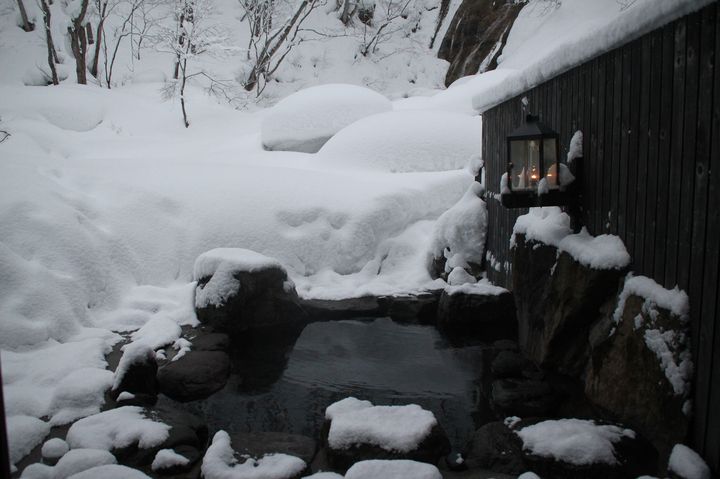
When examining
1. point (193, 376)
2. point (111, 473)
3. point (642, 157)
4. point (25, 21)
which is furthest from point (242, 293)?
point (25, 21)

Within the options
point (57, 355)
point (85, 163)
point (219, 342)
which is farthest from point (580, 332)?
point (85, 163)

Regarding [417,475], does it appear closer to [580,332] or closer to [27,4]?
[580,332]

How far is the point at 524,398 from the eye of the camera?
4223 millimetres

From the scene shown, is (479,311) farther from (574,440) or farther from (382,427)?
(574,440)

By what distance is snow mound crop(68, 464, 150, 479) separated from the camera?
10.4 ft

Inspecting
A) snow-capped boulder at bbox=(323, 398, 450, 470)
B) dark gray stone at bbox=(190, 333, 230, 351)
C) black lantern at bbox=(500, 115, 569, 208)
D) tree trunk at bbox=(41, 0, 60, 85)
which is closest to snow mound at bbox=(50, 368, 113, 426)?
dark gray stone at bbox=(190, 333, 230, 351)

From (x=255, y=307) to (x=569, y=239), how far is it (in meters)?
3.49

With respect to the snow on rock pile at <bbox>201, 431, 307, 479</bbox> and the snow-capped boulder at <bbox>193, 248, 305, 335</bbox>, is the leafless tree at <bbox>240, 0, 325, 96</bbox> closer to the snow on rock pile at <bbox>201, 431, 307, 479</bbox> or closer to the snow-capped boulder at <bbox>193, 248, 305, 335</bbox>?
the snow-capped boulder at <bbox>193, 248, 305, 335</bbox>

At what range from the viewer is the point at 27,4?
21031 millimetres

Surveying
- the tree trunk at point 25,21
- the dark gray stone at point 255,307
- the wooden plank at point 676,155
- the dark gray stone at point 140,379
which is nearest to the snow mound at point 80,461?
the dark gray stone at point 140,379

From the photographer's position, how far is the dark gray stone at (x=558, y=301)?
149 inches

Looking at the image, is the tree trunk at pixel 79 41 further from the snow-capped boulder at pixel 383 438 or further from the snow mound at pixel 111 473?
the snow-capped boulder at pixel 383 438

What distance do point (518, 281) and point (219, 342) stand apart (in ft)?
10.1

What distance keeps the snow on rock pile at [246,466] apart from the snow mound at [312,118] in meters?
8.96
